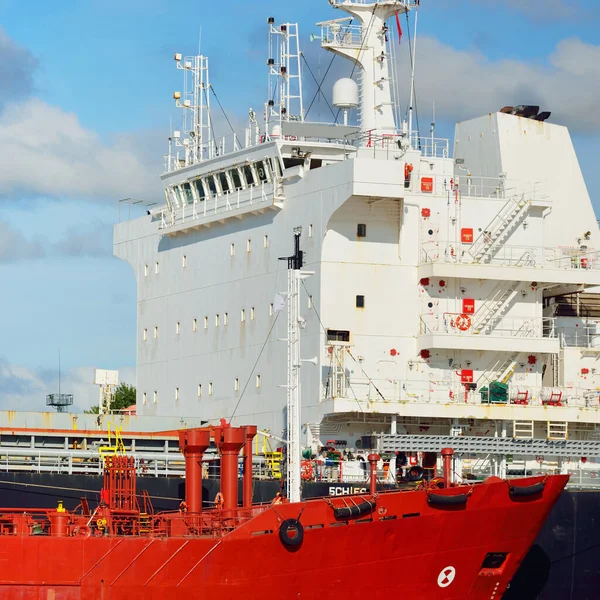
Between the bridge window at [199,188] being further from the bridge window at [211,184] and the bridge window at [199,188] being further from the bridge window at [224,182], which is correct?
the bridge window at [224,182]

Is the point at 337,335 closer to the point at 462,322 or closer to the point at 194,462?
the point at 462,322

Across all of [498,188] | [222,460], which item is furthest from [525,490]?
[498,188]

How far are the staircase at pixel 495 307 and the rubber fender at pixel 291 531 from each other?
32.5 feet

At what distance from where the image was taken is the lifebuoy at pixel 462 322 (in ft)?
113

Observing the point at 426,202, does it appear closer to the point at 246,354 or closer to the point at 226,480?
the point at 246,354

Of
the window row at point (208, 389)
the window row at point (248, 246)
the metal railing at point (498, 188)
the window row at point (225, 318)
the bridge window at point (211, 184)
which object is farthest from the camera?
the bridge window at point (211, 184)

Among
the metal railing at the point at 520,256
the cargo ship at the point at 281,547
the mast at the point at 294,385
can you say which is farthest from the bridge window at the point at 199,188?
the cargo ship at the point at 281,547

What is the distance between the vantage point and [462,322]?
3444 centimetres

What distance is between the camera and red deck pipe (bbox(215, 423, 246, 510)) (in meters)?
28.5

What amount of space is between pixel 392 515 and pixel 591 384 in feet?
35.1

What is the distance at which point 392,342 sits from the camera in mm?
34062

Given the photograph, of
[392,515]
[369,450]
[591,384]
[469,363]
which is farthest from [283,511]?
[591,384]

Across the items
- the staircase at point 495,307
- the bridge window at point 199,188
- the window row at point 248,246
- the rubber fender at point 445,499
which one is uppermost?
the bridge window at point 199,188

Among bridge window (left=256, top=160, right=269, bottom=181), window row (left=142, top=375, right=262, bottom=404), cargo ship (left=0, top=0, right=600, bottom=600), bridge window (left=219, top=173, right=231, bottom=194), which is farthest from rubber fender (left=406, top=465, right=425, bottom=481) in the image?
bridge window (left=219, top=173, right=231, bottom=194)
